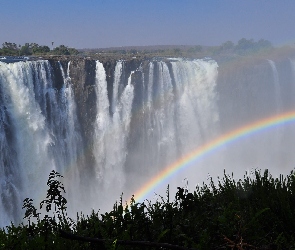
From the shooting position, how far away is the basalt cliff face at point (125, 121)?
75.3 ft

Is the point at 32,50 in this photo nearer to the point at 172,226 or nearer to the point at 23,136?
the point at 23,136

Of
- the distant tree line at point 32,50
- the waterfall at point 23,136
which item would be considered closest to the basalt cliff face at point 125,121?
the waterfall at point 23,136

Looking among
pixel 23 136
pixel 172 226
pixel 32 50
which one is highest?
pixel 32 50

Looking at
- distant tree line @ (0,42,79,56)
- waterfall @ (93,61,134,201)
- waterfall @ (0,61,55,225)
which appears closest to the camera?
waterfall @ (0,61,55,225)

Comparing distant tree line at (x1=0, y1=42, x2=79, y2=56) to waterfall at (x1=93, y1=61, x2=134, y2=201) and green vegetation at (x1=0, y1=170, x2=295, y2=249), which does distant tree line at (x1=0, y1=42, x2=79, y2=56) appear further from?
green vegetation at (x1=0, y1=170, x2=295, y2=249)

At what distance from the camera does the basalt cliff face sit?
75.3 feet

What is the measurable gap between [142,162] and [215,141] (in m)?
7.95

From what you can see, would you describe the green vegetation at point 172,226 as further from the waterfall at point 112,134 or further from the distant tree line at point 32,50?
the distant tree line at point 32,50

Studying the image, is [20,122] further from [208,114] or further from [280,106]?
[280,106]

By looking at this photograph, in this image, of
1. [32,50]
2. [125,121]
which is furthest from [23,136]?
[32,50]

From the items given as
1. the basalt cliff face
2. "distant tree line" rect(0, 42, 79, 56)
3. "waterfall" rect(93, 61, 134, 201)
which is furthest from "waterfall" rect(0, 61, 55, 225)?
"distant tree line" rect(0, 42, 79, 56)

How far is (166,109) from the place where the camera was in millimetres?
31625

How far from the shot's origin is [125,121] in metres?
29.5

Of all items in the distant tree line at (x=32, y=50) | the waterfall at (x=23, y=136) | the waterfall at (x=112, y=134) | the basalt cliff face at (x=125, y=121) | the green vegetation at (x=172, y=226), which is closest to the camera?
the green vegetation at (x=172, y=226)
